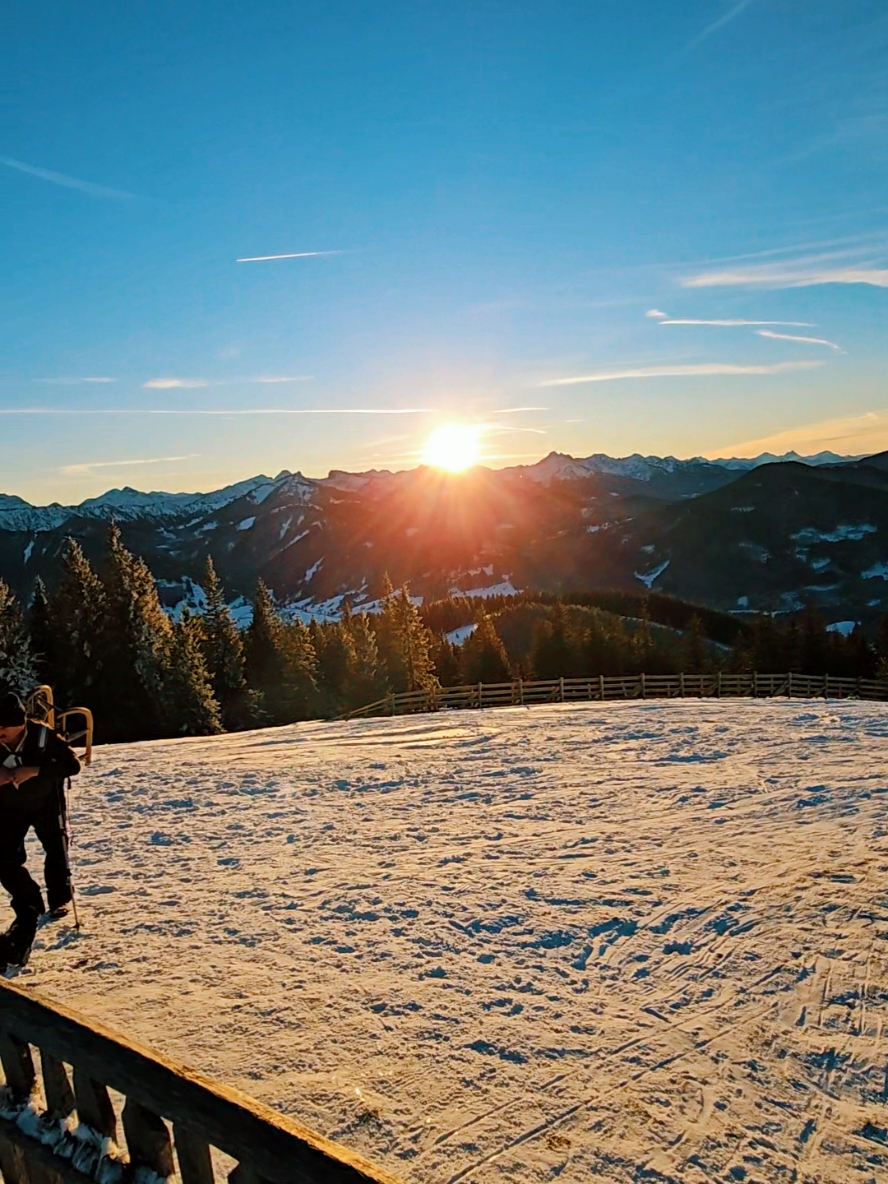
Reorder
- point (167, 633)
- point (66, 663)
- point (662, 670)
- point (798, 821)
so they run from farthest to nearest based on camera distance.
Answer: point (662, 670) < point (167, 633) < point (66, 663) < point (798, 821)

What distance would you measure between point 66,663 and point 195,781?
68.6 ft

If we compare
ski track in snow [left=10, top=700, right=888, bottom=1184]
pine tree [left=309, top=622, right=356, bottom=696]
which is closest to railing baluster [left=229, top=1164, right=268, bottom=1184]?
ski track in snow [left=10, top=700, right=888, bottom=1184]

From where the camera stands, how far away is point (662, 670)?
212ft

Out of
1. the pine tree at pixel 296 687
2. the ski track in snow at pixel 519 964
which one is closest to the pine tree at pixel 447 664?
the pine tree at pixel 296 687

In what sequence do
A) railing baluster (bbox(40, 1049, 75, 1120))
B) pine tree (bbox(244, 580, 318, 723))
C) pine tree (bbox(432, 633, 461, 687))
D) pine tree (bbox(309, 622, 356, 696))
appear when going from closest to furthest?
railing baluster (bbox(40, 1049, 75, 1120)) < pine tree (bbox(244, 580, 318, 723)) < pine tree (bbox(309, 622, 356, 696)) < pine tree (bbox(432, 633, 461, 687))

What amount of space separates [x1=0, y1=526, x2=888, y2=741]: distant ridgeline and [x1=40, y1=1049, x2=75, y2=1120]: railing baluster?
3928 millimetres

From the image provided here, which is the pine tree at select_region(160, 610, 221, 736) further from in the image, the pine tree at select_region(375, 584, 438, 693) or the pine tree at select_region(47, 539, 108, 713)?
the pine tree at select_region(375, 584, 438, 693)

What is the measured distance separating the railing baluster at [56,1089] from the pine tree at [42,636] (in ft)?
103

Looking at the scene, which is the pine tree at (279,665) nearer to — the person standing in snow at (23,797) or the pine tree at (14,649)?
the pine tree at (14,649)

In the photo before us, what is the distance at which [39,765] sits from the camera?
5645 mm

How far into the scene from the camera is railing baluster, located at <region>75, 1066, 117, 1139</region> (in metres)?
3.04

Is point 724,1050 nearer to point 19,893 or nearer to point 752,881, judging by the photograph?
point 752,881

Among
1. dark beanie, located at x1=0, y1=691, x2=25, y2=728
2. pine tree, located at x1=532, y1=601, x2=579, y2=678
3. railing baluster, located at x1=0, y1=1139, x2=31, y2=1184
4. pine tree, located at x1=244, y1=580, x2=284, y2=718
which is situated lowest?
pine tree, located at x1=532, y1=601, x2=579, y2=678

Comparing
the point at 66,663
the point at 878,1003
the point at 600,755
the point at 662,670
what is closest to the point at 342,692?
the point at 66,663
